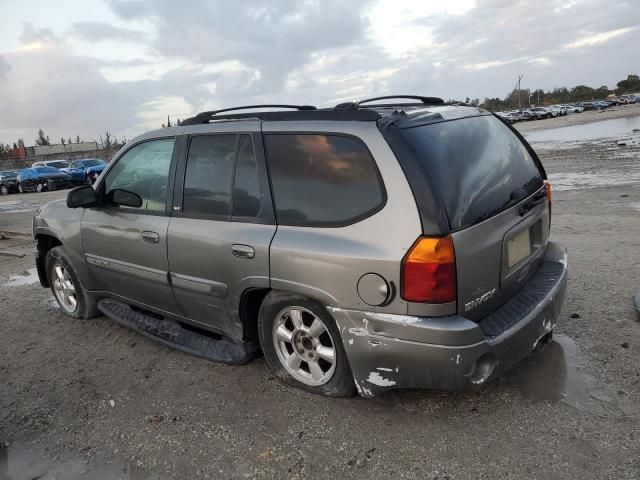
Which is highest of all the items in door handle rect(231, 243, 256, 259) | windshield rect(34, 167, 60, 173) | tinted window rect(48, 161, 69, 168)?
tinted window rect(48, 161, 69, 168)

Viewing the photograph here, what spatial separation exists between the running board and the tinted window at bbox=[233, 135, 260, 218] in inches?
37.5

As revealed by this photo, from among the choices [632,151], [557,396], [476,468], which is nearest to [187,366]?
[476,468]

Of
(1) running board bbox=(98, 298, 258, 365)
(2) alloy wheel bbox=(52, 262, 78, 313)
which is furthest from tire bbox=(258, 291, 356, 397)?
(2) alloy wheel bbox=(52, 262, 78, 313)

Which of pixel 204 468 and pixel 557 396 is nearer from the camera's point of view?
pixel 204 468

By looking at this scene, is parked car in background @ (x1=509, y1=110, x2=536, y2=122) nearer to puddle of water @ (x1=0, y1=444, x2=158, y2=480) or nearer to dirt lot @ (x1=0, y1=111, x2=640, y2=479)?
dirt lot @ (x1=0, y1=111, x2=640, y2=479)

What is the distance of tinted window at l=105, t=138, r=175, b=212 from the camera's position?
3889mm

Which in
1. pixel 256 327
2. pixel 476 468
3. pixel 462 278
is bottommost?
pixel 476 468

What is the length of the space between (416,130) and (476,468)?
5.81ft

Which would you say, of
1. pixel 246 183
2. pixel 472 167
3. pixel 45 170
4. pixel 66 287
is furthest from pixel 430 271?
pixel 45 170

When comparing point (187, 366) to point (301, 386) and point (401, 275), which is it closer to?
point (301, 386)

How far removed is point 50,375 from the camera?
394 centimetres

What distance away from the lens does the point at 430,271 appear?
2.57m

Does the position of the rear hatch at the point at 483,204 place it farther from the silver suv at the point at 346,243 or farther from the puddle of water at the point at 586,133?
the puddle of water at the point at 586,133

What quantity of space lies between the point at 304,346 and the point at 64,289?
3.06 meters
